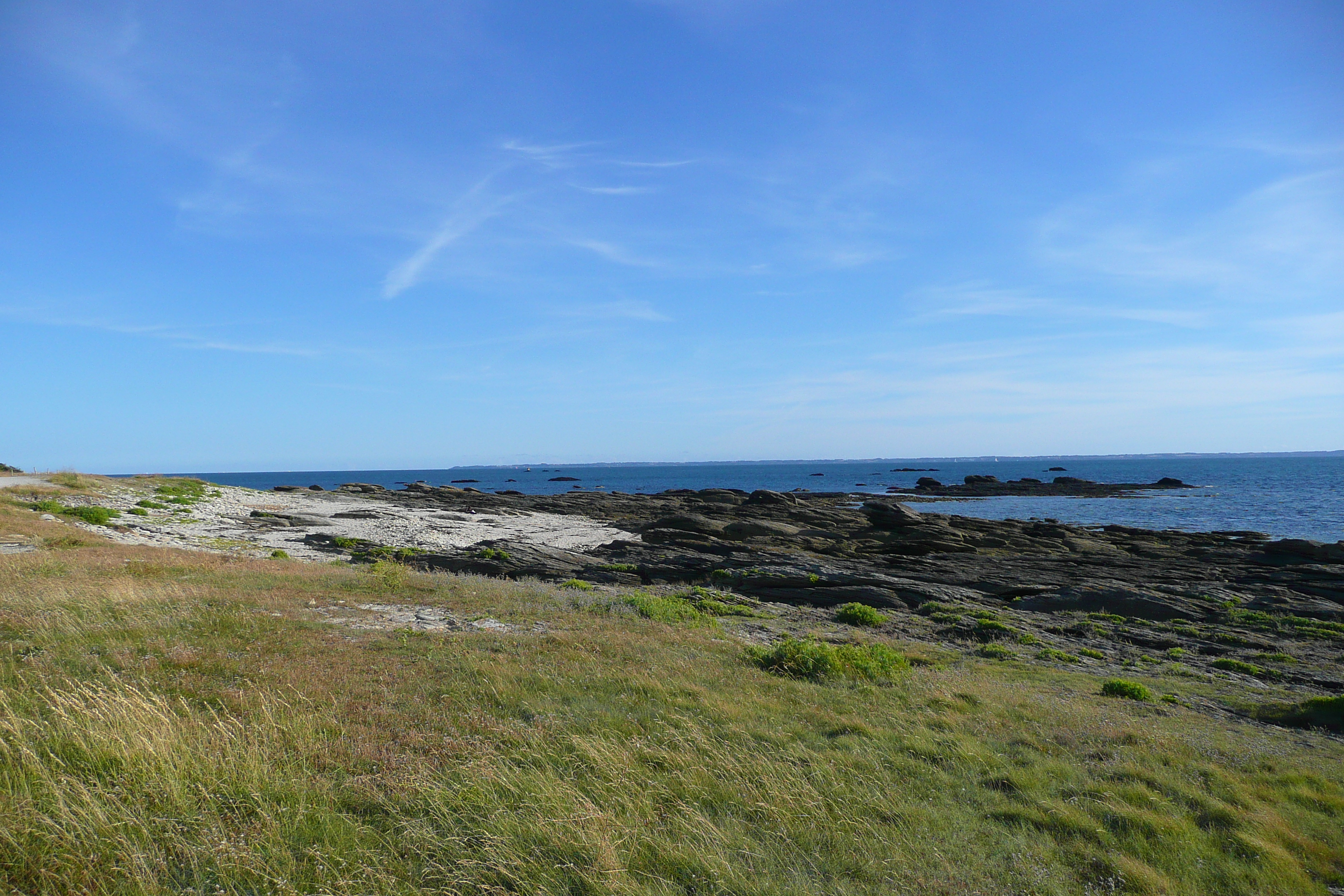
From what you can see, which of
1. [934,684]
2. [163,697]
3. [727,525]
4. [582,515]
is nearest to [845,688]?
[934,684]

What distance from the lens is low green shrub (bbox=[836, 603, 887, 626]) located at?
2183 cm

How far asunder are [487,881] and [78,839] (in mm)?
3332

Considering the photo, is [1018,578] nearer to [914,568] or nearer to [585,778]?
[914,568]

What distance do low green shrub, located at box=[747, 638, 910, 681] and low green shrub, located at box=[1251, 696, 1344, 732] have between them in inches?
260

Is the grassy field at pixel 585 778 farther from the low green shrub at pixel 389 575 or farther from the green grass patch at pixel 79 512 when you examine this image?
the green grass patch at pixel 79 512

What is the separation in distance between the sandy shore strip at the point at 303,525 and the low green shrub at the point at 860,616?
2136cm

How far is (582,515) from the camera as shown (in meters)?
69.1

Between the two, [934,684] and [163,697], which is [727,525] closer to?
[934,684]

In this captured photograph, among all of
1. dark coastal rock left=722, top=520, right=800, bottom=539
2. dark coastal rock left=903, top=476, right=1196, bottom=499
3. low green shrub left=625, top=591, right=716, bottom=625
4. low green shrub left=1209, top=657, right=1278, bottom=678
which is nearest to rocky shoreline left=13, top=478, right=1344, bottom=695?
low green shrub left=1209, top=657, right=1278, bottom=678

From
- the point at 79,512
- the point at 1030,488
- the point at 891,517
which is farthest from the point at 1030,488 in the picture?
the point at 79,512

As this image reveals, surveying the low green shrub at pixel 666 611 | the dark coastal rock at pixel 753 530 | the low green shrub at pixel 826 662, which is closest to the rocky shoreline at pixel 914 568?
the dark coastal rock at pixel 753 530

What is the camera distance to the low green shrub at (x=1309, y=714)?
12242 millimetres

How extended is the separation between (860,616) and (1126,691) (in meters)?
8.90

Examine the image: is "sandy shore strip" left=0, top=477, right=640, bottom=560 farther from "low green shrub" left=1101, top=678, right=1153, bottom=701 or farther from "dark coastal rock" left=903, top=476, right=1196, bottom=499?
"dark coastal rock" left=903, top=476, right=1196, bottom=499
